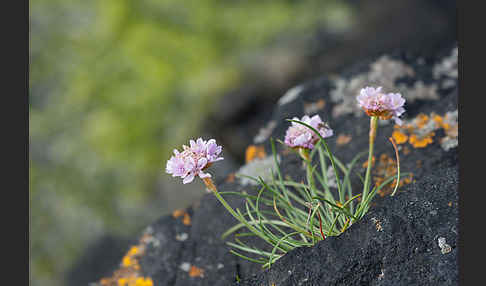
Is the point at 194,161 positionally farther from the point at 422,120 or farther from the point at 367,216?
the point at 422,120

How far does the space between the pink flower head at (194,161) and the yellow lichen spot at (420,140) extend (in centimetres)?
103

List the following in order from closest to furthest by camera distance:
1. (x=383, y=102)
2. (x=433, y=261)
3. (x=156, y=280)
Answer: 1. (x=433, y=261)
2. (x=383, y=102)
3. (x=156, y=280)

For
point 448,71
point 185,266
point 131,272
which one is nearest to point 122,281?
point 131,272

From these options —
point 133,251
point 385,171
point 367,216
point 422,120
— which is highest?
point 133,251

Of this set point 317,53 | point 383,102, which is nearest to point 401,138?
point 383,102

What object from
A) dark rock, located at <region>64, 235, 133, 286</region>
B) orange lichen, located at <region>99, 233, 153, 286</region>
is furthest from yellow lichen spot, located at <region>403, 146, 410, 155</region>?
dark rock, located at <region>64, 235, 133, 286</region>

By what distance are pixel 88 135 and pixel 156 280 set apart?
3.59 m

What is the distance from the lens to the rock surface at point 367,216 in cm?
129

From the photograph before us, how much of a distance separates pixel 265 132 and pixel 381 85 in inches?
26.8

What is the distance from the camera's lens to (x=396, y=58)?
2.59 metres

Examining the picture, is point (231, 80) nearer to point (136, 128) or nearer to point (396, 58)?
point (136, 128)

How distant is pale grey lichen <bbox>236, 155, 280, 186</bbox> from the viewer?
2.10 m

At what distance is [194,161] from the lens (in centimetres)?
140

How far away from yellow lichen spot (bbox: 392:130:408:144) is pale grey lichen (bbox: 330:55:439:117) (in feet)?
0.84
